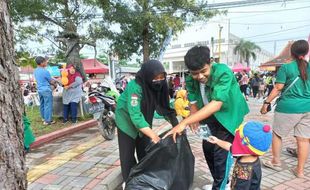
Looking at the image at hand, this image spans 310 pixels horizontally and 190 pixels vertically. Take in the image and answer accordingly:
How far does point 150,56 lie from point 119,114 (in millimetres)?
10007

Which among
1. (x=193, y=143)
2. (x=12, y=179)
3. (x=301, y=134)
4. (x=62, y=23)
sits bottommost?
(x=193, y=143)

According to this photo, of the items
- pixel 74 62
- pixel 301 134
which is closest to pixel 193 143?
pixel 301 134

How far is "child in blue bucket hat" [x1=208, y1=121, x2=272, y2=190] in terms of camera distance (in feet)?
6.77

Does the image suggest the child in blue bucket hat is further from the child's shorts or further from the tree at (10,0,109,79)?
the tree at (10,0,109,79)

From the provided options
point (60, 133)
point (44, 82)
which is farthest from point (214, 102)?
point (44, 82)

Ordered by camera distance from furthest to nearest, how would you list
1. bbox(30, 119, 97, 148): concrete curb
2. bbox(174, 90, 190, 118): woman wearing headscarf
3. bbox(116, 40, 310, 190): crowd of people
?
bbox(30, 119, 97, 148): concrete curb, bbox(174, 90, 190, 118): woman wearing headscarf, bbox(116, 40, 310, 190): crowd of people

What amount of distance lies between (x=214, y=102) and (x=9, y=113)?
4.94 feet

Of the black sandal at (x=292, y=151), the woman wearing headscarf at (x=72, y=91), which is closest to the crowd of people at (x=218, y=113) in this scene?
the black sandal at (x=292, y=151)

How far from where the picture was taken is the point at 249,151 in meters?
2.12

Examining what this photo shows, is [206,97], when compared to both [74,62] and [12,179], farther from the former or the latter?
[74,62]

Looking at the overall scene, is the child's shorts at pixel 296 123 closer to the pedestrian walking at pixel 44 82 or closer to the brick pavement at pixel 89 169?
the brick pavement at pixel 89 169

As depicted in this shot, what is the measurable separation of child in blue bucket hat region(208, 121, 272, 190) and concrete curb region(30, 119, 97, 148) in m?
3.85

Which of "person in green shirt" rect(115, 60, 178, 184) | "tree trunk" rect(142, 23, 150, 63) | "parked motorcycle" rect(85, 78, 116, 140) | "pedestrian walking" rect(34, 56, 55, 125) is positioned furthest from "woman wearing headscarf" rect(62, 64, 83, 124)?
"tree trunk" rect(142, 23, 150, 63)

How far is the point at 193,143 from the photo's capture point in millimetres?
5387
